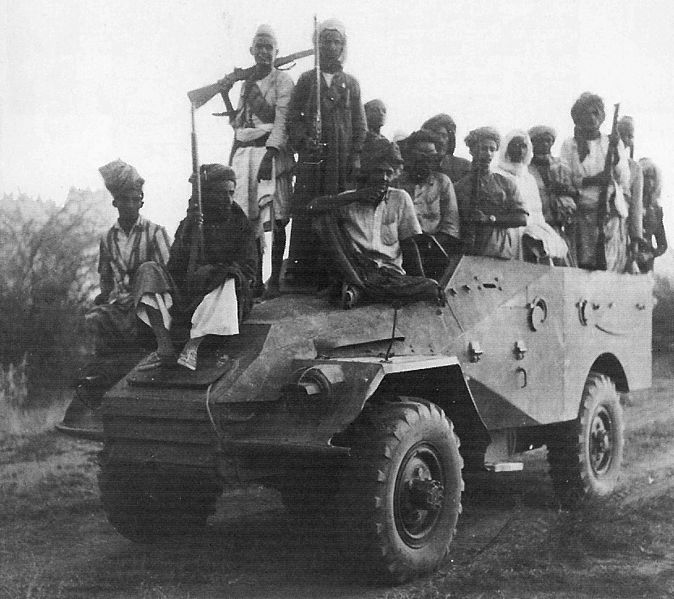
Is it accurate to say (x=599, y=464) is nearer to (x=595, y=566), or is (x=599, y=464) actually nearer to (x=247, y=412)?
(x=595, y=566)

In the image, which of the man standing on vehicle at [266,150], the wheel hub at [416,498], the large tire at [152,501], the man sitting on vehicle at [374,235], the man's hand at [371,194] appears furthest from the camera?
the man standing on vehicle at [266,150]

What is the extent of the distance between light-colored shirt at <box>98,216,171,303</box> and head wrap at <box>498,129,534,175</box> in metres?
2.99

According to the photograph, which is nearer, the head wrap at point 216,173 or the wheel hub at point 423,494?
the wheel hub at point 423,494

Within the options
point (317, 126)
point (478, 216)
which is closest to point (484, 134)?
point (478, 216)

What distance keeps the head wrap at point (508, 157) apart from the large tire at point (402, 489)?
128 inches

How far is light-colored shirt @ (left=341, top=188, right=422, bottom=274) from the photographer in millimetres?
6531

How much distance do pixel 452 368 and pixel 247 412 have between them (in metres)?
1.34

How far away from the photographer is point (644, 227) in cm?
1047

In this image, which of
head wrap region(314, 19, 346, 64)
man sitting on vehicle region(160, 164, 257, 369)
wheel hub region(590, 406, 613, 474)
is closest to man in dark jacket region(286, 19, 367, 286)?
head wrap region(314, 19, 346, 64)

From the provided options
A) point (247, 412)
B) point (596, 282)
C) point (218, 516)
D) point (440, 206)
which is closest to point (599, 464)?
point (596, 282)

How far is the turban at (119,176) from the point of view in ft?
23.1

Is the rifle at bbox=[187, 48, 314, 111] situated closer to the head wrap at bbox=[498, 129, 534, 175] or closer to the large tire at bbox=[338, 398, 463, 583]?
the head wrap at bbox=[498, 129, 534, 175]

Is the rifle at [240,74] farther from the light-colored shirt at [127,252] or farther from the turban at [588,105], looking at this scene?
the turban at [588,105]

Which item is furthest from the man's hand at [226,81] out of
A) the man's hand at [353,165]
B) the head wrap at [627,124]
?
the head wrap at [627,124]
